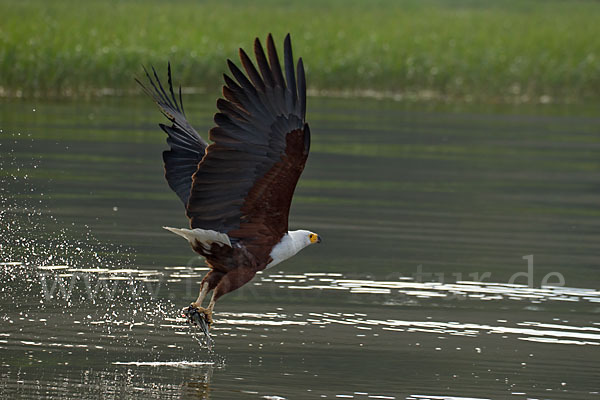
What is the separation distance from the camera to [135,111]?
22578mm

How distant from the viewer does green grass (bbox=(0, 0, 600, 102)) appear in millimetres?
24219

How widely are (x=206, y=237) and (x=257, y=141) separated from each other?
2.20 ft

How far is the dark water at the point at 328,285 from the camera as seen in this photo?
7074 mm

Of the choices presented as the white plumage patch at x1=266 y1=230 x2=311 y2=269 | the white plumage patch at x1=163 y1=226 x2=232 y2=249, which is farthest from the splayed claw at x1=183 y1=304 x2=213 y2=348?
the white plumage patch at x1=266 y1=230 x2=311 y2=269

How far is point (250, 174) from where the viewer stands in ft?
23.6

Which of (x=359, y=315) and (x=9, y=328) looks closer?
(x=9, y=328)

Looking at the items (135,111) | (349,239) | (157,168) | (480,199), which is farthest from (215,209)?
(135,111)

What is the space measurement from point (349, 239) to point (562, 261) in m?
1.76

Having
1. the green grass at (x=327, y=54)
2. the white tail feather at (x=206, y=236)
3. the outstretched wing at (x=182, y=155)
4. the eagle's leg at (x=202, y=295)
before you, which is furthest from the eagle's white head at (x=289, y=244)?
the green grass at (x=327, y=54)

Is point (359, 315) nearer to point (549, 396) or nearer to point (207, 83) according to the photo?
point (549, 396)

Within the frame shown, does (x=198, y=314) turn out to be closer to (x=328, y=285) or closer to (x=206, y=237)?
(x=206, y=237)

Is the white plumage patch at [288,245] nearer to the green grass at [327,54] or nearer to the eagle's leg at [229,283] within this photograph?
the eagle's leg at [229,283]

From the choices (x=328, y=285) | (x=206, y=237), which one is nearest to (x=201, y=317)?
(x=206, y=237)

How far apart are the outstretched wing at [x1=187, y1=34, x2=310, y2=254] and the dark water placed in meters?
0.88
